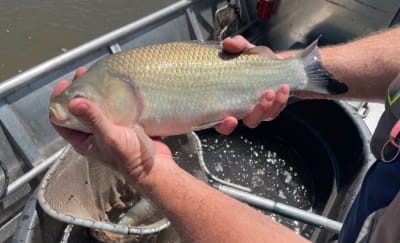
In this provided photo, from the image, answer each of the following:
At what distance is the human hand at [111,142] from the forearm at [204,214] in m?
0.06

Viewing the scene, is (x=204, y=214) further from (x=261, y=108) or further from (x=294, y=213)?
Answer: (x=294, y=213)

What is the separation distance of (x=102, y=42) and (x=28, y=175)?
3.25 feet

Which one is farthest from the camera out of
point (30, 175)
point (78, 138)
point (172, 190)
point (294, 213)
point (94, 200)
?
point (30, 175)

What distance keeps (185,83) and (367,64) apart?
31.7 inches

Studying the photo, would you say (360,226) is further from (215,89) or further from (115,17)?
(115,17)

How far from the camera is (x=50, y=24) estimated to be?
5.46 meters

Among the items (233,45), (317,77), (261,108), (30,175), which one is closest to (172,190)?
(261,108)

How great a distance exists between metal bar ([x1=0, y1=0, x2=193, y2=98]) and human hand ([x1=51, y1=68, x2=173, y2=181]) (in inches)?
38.3

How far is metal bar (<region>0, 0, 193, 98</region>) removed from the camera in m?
2.43

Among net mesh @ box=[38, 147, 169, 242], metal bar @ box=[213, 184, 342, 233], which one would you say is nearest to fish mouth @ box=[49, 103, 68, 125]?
net mesh @ box=[38, 147, 169, 242]

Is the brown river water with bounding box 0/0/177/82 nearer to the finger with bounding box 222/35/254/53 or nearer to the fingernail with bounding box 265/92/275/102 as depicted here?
the finger with bounding box 222/35/254/53

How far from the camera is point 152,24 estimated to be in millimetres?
3256

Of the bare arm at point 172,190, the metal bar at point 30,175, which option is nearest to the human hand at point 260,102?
the bare arm at point 172,190

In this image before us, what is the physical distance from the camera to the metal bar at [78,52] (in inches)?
95.8
